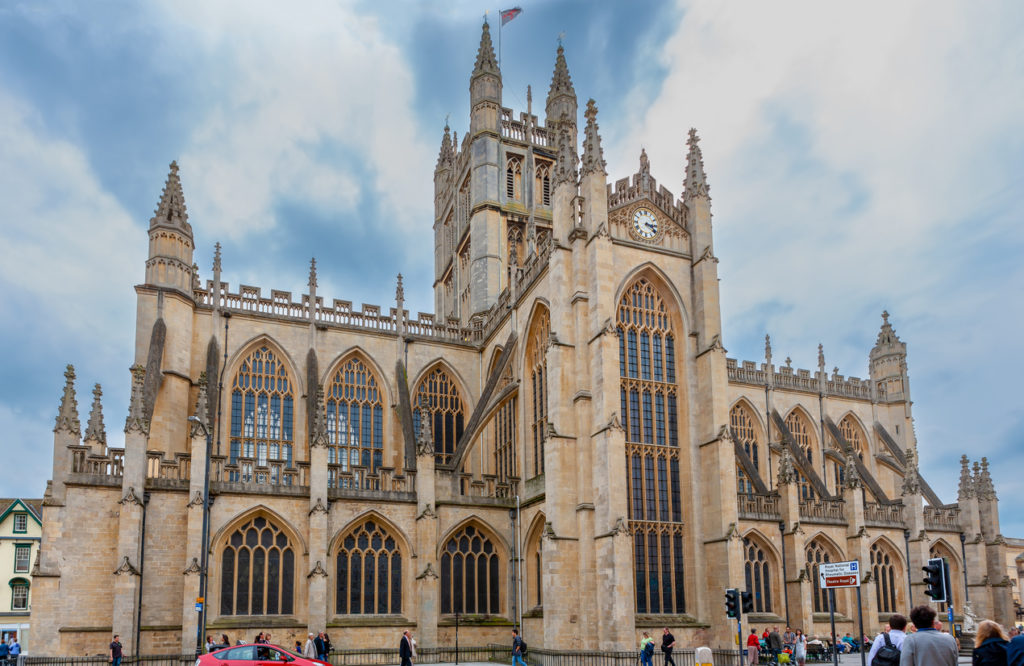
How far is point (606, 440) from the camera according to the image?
2853 centimetres

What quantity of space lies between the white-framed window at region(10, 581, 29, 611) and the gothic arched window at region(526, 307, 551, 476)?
Answer: 126 feet

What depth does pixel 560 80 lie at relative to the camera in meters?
50.9

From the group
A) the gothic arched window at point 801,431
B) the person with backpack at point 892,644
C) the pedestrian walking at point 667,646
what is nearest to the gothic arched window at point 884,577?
the gothic arched window at point 801,431

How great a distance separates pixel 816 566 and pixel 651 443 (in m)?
11.6

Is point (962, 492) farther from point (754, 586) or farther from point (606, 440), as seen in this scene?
point (606, 440)

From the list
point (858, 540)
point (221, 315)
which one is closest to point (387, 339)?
point (221, 315)

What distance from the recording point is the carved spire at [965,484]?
4169 centimetres

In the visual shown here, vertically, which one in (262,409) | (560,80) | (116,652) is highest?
(560,80)

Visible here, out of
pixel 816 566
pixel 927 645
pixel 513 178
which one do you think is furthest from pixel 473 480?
pixel 927 645

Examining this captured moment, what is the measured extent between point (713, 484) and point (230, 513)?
16.6m

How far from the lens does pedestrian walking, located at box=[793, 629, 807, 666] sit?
28194 millimetres

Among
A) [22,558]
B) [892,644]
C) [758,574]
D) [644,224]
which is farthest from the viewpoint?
[22,558]

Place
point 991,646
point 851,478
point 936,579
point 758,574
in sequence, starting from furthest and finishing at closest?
point 851,478 < point 758,574 < point 936,579 < point 991,646

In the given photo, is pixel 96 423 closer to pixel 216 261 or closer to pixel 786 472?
pixel 216 261
